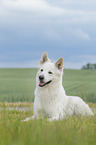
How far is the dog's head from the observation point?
19.1 feet

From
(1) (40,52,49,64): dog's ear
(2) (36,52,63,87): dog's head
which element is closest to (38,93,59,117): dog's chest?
(2) (36,52,63,87): dog's head

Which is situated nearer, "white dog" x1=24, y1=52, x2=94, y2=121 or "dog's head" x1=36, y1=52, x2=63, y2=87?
"dog's head" x1=36, y1=52, x2=63, y2=87

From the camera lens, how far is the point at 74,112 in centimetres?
715

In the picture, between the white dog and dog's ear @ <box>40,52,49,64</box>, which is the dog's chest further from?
dog's ear @ <box>40,52,49,64</box>

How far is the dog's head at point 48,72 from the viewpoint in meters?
5.82

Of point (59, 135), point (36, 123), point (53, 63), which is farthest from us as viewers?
point (53, 63)

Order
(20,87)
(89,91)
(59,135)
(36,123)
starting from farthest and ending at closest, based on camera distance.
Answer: (20,87), (89,91), (36,123), (59,135)

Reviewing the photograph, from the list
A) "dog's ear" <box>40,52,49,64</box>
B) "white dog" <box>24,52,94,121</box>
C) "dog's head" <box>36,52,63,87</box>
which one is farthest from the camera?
"dog's ear" <box>40,52,49,64</box>

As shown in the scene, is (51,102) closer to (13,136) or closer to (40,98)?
(40,98)

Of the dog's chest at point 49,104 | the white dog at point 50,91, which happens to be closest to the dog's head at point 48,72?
the white dog at point 50,91

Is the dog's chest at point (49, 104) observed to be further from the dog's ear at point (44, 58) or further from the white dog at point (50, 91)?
the dog's ear at point (44, 58)

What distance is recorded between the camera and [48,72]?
5.95m

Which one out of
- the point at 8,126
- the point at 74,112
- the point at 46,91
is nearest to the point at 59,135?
the point at 8,126

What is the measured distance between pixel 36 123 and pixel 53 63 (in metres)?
2.80
